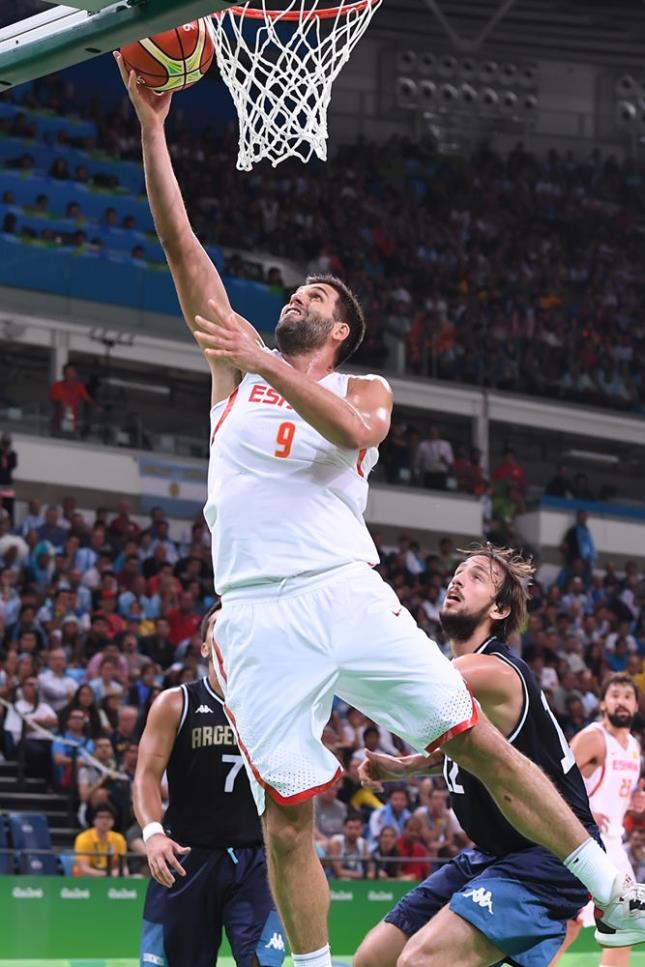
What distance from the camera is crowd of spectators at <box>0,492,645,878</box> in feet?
44.4

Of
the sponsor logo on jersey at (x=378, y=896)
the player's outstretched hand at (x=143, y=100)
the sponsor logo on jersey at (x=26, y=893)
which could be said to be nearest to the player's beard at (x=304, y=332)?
the player's outstretched hand at (x=143, y=100)

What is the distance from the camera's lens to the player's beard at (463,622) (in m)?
6.19

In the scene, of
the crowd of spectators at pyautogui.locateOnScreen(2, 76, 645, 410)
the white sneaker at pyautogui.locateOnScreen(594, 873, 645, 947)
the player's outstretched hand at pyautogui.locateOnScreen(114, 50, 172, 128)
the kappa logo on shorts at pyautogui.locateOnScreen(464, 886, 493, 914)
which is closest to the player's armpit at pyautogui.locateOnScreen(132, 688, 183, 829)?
the kappa logo on shorts at pyautogui.locateOnScreen(464, 886, 493, 914)

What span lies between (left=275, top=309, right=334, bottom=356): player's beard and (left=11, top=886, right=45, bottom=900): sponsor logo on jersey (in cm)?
730

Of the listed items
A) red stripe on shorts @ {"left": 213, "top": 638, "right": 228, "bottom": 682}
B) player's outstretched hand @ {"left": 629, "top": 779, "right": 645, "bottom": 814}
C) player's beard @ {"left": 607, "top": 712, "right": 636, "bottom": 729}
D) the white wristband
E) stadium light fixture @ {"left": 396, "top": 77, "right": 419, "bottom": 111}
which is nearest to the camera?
red stripe on shorts @ {"left": 213, "top": 638, "right": 228, "bottom": 682}

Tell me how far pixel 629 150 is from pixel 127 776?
22.8 metres

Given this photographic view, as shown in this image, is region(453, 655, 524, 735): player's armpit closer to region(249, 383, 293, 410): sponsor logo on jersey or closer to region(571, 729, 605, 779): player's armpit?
region(249, 383, 293, 410): sponsor logo on jersey

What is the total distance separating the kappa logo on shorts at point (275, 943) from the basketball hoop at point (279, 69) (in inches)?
127

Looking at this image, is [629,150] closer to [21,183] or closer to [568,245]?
[568,245]

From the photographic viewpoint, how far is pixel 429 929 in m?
5.61

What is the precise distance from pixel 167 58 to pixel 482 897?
3.35 m

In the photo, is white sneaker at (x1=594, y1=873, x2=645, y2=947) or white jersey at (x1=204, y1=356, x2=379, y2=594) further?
white jersey at (x1=204, y1=356, x2=379, y2=594)

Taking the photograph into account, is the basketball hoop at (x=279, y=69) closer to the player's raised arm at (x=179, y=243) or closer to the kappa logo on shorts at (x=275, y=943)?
the player's raised arm at (x=179, y=243)

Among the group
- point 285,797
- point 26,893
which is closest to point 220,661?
point 285,797
